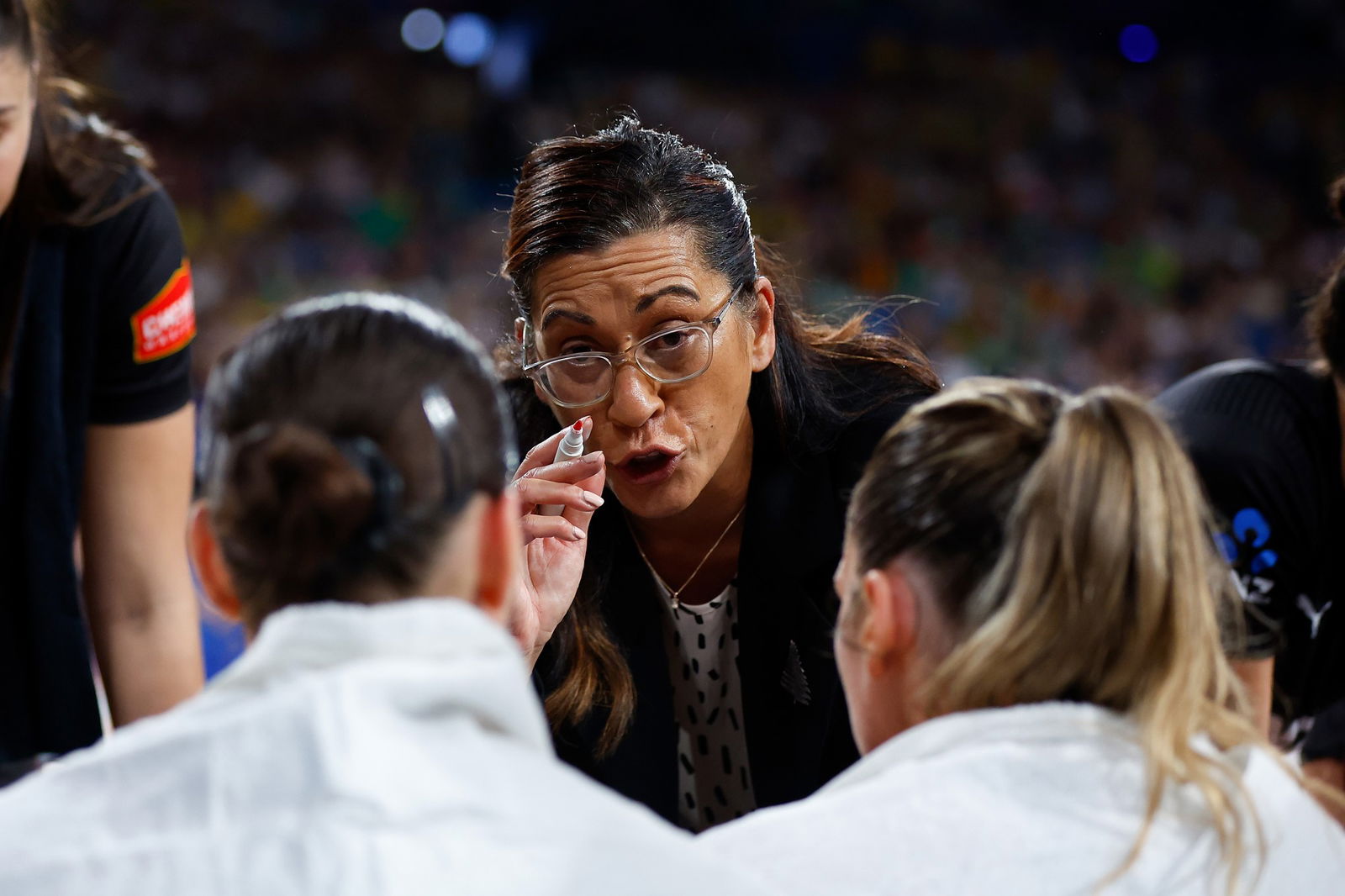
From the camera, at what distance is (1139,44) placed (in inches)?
303

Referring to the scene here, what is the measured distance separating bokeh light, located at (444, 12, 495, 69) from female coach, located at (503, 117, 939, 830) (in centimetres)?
530

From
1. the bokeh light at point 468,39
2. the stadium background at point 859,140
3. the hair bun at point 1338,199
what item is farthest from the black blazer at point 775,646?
the bokeh light at point 468,39

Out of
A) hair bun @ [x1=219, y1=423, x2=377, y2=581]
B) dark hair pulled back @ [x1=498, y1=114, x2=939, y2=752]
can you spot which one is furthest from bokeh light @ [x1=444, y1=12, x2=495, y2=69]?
hair bun @ [x1=219, y1=423, x2=377, y2=581]

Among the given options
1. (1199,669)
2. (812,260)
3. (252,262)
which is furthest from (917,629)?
(812,260)

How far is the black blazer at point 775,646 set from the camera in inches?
78.1

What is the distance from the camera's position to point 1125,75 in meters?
7.72

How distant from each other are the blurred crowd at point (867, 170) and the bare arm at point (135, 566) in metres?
4.06

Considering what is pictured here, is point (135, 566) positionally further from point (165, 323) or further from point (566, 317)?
point (566, 317)

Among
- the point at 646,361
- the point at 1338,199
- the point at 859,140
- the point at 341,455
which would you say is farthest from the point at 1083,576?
the point at 859,140

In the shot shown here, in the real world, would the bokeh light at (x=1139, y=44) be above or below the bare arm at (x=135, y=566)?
above

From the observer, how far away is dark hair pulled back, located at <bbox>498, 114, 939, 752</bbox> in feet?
6.36

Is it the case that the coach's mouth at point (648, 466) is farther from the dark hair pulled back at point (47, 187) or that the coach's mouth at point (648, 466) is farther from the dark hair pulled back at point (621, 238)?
the dark hair pulled back at point (47, 187)

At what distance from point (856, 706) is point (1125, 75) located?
722cm

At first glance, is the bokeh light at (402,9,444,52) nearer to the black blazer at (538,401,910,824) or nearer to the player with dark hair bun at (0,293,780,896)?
the black blazer at (538,401,910,824)
